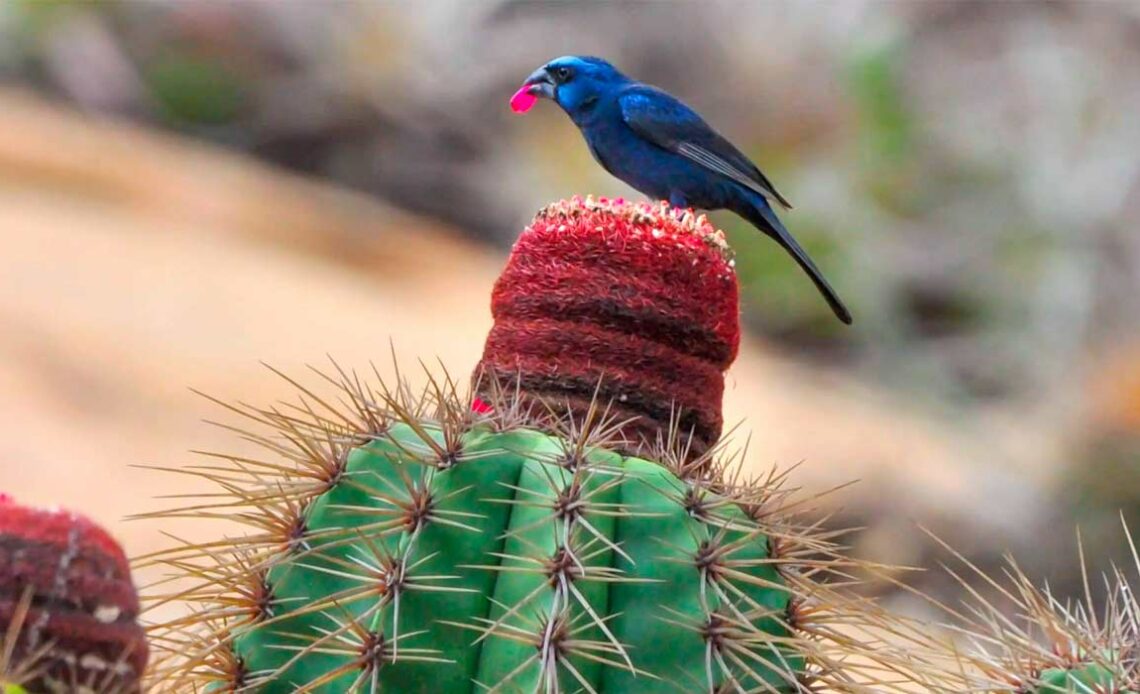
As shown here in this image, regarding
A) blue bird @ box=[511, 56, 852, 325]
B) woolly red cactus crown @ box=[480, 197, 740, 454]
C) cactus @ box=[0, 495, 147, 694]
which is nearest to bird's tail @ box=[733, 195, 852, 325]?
blue bird @ box=[511, 56, 852, 325]

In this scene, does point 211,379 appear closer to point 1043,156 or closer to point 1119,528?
point 1119,528

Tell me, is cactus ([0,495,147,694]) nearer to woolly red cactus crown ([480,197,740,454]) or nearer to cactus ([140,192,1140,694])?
cactus ([140,192,1140,694])

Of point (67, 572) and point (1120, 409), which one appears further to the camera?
point (1120, 409)

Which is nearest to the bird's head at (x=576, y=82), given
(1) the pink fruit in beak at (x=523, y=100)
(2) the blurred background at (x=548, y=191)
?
(1) the pink fruit in beak at (x=523, y=100)

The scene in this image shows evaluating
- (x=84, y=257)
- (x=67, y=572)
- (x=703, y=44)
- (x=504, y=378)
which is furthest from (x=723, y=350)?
(x=703, y=44)

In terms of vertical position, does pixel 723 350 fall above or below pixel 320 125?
below

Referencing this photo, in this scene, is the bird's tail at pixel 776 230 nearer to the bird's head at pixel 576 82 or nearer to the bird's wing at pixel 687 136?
the bird's wing at pixel 687 136
